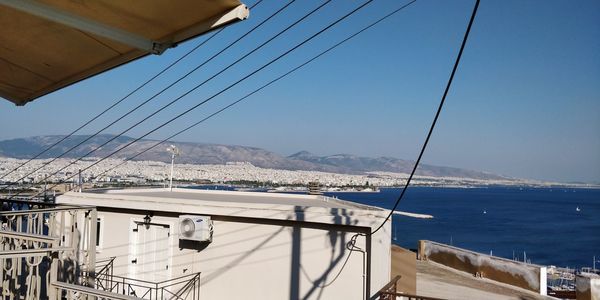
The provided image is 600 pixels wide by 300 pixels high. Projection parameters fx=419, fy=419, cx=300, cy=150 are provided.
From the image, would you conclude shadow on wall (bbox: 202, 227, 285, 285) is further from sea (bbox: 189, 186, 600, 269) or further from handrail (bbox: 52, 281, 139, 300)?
sea (bbox: 189, 186, 600, 269)

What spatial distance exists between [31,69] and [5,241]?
91.3 inches

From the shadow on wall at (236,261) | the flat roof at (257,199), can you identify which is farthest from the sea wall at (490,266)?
the shadow on wall at (236,261)

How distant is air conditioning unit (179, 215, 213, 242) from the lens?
7.48 metres

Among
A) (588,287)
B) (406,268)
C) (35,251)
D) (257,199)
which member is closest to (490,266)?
(588,287)

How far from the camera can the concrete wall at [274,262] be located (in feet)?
22.0

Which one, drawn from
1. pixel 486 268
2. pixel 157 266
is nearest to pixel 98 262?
pixel 157 266

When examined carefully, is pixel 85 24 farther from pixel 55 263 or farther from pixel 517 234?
pixel 517 234

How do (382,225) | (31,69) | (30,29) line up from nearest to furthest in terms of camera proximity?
(30,29) → (31,69) → (382,225)

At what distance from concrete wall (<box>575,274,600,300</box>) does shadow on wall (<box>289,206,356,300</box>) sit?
786 cm

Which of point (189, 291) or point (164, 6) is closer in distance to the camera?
point (164, 6)

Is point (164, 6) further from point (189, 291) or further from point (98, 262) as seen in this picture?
point (98, 262)

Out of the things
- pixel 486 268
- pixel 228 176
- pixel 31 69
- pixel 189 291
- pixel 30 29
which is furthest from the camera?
pixel 228 176

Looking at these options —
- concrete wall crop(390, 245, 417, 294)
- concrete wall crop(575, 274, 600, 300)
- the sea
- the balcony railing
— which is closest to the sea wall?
concrete wall crop(575, 274, 600, 300)

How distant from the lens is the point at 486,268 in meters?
12.3
